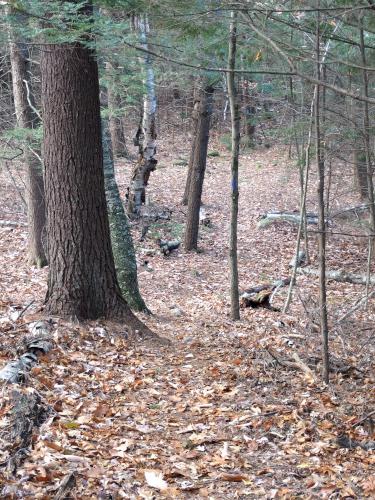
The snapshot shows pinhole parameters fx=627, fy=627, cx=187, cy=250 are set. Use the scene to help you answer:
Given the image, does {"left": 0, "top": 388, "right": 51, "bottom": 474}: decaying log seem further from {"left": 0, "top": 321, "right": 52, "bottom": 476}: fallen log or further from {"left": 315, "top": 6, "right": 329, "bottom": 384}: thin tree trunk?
{"left": 315, "top": 6, "right": 329, "bottom": 384}: thin tree trunk

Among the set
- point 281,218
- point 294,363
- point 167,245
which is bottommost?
point 294,363

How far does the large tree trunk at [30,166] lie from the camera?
13172 millimetres

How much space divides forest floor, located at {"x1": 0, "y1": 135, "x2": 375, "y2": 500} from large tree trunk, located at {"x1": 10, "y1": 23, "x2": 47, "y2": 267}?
1.46 meters

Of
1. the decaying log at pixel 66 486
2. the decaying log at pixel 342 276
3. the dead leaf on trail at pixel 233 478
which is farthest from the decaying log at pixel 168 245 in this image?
the decaying log at pixel 66 486

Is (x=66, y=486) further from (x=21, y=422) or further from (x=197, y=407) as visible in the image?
(x=197, y=407)

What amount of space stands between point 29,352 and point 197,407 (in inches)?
69.9

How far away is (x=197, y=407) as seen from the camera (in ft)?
20.3

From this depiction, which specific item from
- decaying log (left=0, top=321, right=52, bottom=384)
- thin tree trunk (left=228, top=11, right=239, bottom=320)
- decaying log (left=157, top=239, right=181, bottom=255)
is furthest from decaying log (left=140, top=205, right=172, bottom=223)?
decaying log (left=0, top=321, right=52, bottom=384)

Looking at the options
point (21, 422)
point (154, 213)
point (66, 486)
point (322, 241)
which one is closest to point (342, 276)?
point (154, 213)

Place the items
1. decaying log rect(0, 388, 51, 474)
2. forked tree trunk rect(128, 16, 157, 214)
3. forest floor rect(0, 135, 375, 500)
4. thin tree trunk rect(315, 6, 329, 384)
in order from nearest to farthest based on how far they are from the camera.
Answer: decaying log rect(0, 388, 51, 474), forest floor rect(0, 135, 375, 500), thin tree trunk rect(315, 6, 329, 384), forked tree trunk rect(128, 16, 157, 214)

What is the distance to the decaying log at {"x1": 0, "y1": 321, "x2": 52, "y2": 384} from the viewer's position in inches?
218

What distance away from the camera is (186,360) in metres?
7.76

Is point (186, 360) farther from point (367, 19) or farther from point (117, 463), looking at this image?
point (367, 19)

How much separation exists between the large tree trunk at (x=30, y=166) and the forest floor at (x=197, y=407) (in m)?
1.46
